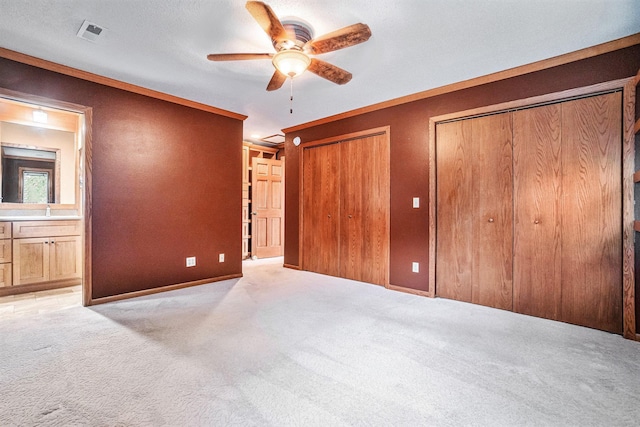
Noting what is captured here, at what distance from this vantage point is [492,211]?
10.1ft

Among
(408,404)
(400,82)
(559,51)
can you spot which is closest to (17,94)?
(400,82)

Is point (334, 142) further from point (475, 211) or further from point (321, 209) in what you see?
point (475, 211)

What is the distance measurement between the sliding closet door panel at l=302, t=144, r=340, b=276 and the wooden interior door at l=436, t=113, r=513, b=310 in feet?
4.89

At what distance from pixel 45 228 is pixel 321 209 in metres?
3.47

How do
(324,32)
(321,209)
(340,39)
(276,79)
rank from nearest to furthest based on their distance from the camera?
(340,39), (324,32), (276,79), (321,209)

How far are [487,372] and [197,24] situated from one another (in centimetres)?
307

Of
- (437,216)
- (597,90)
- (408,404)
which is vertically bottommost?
(408,404)

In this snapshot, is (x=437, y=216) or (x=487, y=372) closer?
(x=487, y=372)

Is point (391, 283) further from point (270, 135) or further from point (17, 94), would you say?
point (17, 94)

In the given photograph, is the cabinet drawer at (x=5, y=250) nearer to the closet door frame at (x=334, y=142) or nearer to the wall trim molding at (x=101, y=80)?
the wall trim molding at (x=101, y=80)

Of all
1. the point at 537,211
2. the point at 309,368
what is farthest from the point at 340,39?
the point at 537,211

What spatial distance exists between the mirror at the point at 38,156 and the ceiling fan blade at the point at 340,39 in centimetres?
337

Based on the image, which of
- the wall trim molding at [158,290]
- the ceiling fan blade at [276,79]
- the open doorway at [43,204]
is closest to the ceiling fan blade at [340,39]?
the ceiling fan blade at [276,79]

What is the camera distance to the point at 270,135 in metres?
5.71
